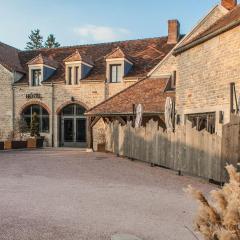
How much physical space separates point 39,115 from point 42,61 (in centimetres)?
391

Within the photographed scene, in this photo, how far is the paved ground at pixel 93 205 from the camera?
17.3 ft

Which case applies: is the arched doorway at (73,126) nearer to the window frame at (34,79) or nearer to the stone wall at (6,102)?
the window frame at (34,79)

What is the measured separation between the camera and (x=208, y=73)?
1429cm

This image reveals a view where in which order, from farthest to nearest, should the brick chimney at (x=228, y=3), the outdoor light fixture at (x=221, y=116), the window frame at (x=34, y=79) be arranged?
1. the window frame at (x=34, y=79)
2. the brick chimney at (x=228, y=3)
3. the outdoor light fixture at (x=221, y=116)

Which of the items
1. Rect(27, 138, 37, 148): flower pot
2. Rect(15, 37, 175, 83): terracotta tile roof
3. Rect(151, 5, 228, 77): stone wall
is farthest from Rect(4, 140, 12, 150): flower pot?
Rect(151, 5, 228, 77): stone wall

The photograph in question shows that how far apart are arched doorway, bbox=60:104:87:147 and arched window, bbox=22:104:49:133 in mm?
1202

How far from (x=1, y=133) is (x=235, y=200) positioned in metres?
27.3

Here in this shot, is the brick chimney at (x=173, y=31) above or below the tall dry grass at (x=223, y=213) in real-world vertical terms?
above

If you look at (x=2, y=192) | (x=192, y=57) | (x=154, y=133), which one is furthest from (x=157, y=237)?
(x=192, y=57)

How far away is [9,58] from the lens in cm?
2947

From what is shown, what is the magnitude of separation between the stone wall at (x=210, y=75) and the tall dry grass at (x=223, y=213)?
10564 millimetres

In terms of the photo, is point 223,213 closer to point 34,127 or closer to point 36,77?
point 34,127

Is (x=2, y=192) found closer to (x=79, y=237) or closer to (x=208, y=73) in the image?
(x=79, y=237)

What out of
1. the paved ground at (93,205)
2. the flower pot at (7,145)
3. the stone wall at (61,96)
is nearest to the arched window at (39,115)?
the stone wall at (61,96)
